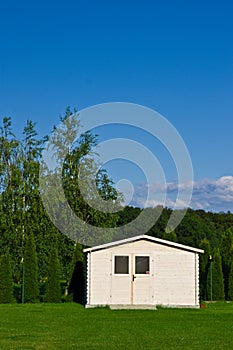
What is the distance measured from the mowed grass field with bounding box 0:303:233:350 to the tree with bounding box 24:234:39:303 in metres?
2.38

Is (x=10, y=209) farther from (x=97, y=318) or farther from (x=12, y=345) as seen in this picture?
(x=12, y=345)

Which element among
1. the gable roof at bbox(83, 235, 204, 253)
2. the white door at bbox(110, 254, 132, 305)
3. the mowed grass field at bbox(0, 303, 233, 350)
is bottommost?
the mowed grass field at bbox(0, 303, 233, 350)

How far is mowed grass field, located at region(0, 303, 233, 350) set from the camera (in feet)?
42.4

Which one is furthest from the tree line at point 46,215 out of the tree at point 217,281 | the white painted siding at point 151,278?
the white painted siding at point 151,278

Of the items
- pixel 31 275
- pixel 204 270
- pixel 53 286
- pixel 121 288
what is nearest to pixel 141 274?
pixel 121 288

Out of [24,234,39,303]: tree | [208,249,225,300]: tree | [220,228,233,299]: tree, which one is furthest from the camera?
[220,228,233,299]: tree

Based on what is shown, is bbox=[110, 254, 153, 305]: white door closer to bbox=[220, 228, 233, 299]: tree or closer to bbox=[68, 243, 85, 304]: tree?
bbox=[68, 243, 85, 304]: tree

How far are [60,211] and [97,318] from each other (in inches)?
424

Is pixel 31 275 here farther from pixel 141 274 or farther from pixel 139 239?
pixel 139 239

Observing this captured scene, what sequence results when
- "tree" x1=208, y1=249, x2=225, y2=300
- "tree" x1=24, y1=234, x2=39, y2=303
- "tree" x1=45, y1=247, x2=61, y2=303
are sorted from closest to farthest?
"tree" x1=45, y1=247, x2=61, y2=303
"tree" x1=24, y1=234, x2=39, y2=303
"tree" x1=208, y1=249, x2=225, y2=300

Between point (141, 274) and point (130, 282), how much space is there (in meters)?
0.47

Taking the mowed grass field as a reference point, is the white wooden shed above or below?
above

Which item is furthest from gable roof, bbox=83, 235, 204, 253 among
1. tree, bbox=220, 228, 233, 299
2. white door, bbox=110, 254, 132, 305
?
tree, bbox=220, 228, 233, 299

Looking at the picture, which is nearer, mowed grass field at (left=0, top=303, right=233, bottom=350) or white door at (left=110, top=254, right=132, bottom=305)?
mowed grass field at (left=0, top=303, right=233, bottom=350)
